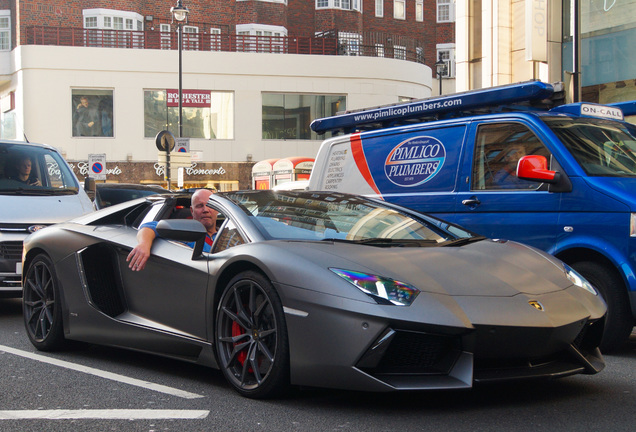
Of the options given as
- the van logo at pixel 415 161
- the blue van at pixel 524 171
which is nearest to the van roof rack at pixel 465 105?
the blue van at pixel 524 171

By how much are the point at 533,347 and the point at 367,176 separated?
4.51 meters

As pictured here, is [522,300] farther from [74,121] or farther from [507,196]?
[74,121]

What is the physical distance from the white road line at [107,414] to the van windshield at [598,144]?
3757 mm

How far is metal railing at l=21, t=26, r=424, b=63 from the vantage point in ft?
121

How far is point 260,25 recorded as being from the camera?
41.5 metres

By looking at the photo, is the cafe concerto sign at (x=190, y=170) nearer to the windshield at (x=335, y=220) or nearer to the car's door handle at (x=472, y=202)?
the car's door handle at (x=472, y=202)

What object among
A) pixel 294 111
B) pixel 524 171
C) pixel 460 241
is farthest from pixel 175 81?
pixel 460 241

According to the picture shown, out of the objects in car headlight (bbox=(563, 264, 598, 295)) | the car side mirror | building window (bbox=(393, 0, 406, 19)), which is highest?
building window (bbox=(393, 0, 406, 19))

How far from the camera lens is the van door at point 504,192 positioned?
683cm

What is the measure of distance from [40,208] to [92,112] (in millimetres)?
28576

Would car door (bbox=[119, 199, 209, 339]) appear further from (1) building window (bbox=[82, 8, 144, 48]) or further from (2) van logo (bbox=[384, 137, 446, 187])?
(1) building window (bbox=[82, 8, 144, 48])

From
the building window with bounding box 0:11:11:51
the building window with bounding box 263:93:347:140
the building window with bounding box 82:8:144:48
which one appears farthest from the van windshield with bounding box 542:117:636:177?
the building window with bounding box 0:11:11:51

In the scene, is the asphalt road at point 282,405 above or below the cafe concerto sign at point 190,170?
below

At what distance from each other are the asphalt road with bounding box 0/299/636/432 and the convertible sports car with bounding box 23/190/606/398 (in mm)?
175
